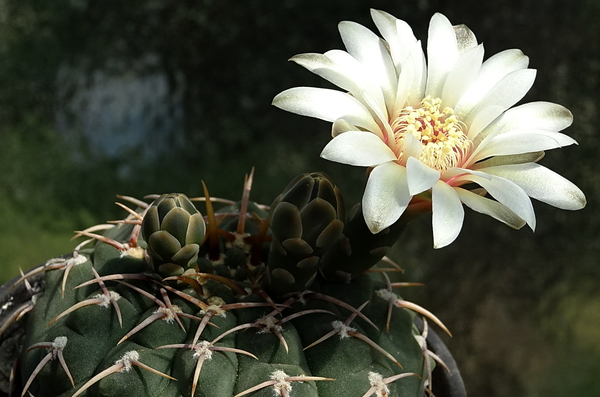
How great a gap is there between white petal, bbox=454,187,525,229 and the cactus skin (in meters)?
0.12

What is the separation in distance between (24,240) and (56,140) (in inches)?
12.1

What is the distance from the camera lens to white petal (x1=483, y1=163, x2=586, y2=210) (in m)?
0.57

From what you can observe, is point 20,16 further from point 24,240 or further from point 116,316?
point 116,316

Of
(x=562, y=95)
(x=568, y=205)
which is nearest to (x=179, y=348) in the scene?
(x=568, y=205)

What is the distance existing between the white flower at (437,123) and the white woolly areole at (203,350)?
195 millimetres

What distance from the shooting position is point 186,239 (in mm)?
610

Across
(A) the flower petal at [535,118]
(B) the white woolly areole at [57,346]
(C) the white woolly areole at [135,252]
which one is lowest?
(B) the white woolly areole at [57,346]

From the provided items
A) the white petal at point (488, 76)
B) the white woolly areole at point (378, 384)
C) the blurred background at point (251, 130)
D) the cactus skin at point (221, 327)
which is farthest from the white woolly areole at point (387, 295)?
the blurred background at point (251, 130)

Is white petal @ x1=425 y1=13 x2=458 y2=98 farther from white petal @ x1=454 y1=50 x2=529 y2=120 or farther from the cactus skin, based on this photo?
the cactus skin

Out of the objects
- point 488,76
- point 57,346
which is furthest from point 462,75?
point 57,346

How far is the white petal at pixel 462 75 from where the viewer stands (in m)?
0.64

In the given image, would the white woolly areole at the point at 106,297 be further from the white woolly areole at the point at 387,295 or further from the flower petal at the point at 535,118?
the flower petal at the point at 535,118

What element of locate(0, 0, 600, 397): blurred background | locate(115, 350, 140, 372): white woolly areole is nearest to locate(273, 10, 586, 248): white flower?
locate(115, 350, 140, 372): white woolly areole

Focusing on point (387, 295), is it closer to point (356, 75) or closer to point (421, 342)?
point (421, 342)
